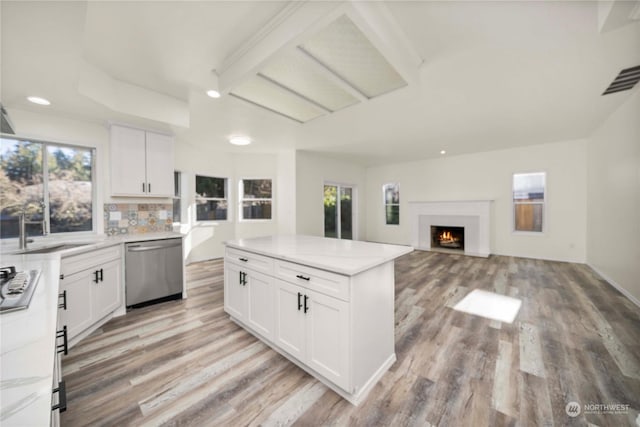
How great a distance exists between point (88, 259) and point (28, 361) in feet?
7.39

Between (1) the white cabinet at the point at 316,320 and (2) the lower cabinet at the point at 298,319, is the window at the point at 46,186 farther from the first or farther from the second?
(1) the white cabinet at the point at 316,320

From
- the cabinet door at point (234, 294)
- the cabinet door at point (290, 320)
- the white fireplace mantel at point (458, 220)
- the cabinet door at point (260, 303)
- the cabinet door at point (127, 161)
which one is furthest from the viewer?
the white fireplace mantel at point (458, 220)

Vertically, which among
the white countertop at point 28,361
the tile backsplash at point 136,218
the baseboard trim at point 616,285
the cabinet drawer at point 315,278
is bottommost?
the baseboard trim at point 616,285

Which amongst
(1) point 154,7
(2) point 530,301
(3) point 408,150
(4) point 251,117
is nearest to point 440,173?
(3) point 408,150

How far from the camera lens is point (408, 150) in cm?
561

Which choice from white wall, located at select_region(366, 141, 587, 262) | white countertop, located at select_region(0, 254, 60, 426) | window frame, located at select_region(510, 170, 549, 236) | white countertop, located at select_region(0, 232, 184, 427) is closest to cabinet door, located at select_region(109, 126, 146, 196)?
white countertop, located at select_region(0, 232, 184, 427)

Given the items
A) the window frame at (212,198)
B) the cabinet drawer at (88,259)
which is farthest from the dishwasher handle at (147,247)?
the window frame at (212,198)

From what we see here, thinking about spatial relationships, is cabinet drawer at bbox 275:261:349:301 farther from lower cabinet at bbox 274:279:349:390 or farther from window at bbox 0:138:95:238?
window at bbox 0:138:95:238

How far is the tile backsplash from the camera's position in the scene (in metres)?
3.14

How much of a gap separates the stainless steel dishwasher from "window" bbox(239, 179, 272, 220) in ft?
9.41

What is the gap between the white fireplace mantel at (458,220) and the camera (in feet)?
18.6

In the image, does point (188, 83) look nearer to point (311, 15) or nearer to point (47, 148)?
point (311, 15)

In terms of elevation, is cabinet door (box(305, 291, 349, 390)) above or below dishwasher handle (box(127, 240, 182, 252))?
below

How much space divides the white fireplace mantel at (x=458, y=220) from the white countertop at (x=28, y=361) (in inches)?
268
